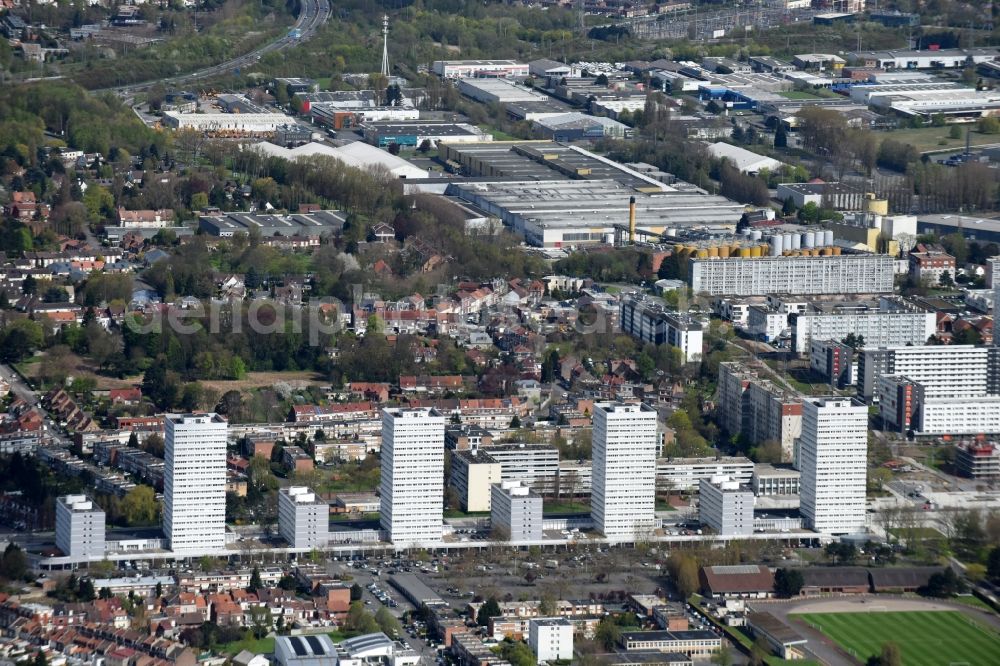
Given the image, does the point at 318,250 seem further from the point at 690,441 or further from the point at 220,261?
the point at 690,441

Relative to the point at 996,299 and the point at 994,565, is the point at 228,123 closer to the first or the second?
the point at 996,299

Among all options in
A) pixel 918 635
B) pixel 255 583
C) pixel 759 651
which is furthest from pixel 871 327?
pixel 255 583

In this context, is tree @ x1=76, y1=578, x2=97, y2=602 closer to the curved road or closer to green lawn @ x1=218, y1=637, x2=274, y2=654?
green lawn @ x1=218, y1=637, x2=274, y2=654

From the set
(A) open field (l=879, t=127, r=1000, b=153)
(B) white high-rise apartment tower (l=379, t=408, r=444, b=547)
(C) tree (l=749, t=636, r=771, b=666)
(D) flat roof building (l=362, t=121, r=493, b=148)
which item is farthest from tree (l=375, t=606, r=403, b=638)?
(A) open field (l=879, t=127, r=1000, b=153)

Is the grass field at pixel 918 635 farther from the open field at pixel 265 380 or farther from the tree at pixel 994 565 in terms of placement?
the open field at pixel 265 380

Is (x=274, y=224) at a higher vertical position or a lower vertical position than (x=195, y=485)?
lower

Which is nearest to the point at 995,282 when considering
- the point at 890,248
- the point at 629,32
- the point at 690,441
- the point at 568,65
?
the point at 890,248
